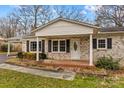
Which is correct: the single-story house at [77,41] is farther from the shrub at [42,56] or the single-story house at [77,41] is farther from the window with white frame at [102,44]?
the shrub at [42,56]

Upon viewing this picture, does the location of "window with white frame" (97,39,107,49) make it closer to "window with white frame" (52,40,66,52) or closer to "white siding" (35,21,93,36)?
"white siding" (35,21,93,36)

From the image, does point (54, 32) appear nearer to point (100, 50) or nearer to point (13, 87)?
point (100, 50)

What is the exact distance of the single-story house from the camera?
14906mm

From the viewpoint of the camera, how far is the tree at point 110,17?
3097 centimetres

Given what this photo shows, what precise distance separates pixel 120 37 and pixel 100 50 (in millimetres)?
1954

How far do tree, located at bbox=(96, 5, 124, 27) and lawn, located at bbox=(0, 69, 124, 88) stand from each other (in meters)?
21.4

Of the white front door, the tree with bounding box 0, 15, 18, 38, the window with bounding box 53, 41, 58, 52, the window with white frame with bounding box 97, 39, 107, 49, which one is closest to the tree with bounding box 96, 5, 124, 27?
the white front door

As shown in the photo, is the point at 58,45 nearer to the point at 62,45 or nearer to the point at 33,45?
the point at 62,45

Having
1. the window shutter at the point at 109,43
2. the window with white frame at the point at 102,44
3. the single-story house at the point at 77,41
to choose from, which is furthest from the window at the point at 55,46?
the window shutter at the point at 109,43

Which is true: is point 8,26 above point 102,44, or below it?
above

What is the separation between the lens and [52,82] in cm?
1005

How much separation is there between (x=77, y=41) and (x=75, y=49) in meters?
0.77

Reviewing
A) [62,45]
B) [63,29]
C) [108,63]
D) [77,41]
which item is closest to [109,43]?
[108,63]
